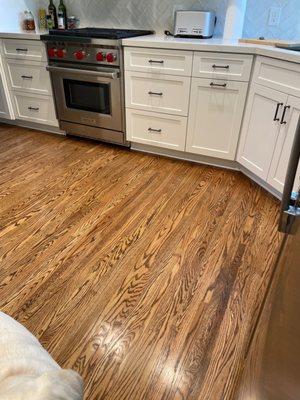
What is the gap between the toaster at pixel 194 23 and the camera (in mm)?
2381

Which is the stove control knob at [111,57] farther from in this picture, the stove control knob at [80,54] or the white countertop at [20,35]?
the white countertop at [20,35]

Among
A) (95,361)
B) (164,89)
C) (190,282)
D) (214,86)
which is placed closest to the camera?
(95,361)

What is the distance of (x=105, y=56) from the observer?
2410mm

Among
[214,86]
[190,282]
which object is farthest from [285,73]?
[190,282]

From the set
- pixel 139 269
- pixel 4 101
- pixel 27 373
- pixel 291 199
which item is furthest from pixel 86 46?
pixel 27 373

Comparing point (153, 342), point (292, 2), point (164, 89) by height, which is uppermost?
point (292, 2)

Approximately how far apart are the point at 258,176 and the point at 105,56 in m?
1.56

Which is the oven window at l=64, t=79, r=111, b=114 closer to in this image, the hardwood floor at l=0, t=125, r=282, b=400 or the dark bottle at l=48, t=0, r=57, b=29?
the hardwood floor at l=0, t=125, r=282, b=400

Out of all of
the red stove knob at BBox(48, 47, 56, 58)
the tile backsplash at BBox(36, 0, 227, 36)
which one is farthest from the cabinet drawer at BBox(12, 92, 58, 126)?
the tile backsplash at BBox(36, 0, 227, 36)

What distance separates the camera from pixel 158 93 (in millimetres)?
2398

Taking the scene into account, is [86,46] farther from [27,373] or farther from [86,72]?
[27,373]

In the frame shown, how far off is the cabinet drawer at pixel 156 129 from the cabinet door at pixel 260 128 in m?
0.51

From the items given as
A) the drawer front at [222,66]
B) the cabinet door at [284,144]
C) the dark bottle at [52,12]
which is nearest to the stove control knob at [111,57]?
the drawer front at [222,66]

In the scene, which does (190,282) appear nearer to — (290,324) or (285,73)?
(290,324)
